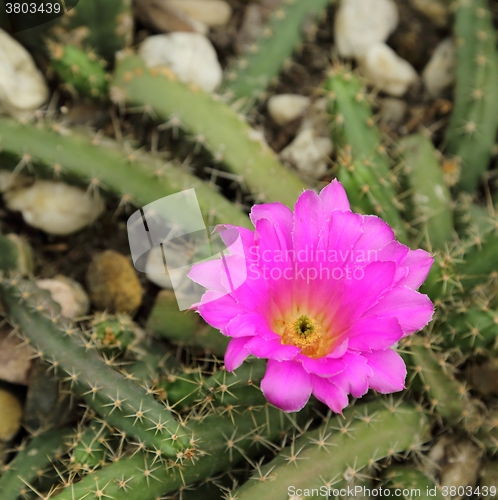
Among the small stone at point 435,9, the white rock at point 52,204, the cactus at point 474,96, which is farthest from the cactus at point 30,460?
the small stone at point 435,9

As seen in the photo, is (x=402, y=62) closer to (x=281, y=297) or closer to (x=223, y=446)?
(x=281, y=297)

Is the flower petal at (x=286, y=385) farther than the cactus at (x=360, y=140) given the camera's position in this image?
No

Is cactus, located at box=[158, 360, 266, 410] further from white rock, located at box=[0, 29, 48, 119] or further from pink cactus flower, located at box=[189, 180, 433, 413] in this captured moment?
white rock, located at box=[0, 29, 48, 119]

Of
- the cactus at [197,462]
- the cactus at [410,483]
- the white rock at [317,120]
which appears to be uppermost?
the white rock at [317,120]

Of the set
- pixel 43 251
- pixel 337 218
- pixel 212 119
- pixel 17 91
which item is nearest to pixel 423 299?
pixel 337 218

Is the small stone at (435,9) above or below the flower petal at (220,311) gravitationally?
above

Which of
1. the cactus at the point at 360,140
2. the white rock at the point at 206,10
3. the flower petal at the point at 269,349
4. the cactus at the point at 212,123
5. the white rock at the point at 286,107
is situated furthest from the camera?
the white rock at the point at 206,10

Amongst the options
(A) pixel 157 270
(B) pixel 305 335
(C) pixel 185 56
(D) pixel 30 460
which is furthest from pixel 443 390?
(C) pixel 185 56

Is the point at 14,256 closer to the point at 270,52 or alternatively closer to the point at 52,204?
the point at 52,204

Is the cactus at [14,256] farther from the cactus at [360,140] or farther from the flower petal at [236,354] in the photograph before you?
the cactus at [360,140]
